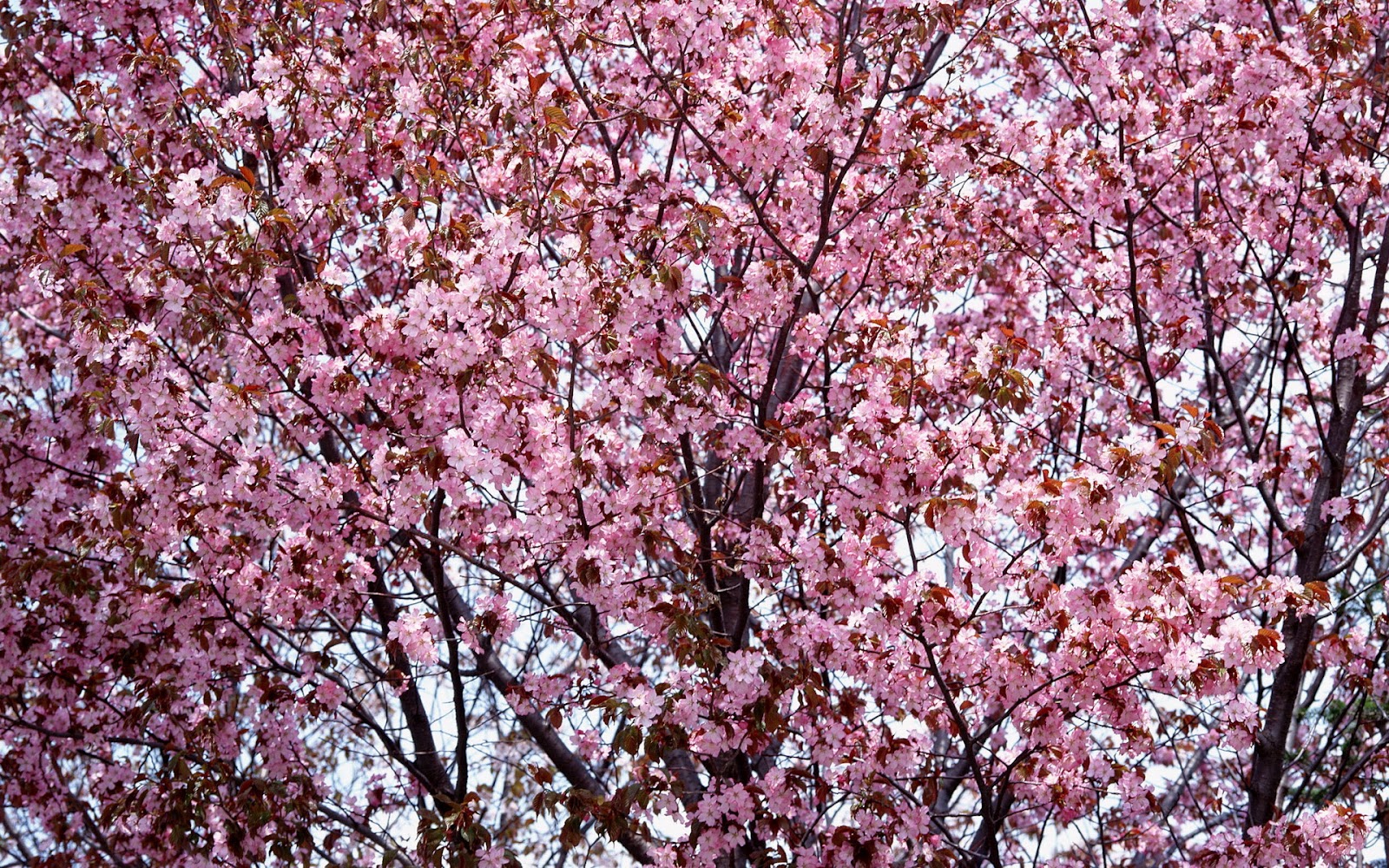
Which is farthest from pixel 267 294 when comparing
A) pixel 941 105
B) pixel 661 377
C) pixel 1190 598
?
pixel 1190 598

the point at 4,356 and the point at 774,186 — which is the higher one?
the point at 4,356

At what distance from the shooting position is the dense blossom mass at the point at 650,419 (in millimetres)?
4715

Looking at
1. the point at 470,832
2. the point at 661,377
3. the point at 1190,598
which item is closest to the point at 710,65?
the point at 661,377

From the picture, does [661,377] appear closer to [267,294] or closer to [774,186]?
[774,186]

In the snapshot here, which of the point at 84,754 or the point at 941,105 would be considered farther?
the point at 84,754

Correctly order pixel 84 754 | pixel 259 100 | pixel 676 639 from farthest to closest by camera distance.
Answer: pixel 84 754 < pixel 259 100 < pixel 676 639

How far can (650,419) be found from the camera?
192 inches

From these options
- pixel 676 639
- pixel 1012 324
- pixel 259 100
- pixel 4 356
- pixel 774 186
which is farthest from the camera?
pixel 4 356

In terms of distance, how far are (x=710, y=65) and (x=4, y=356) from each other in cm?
724

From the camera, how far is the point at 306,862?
5254 mm

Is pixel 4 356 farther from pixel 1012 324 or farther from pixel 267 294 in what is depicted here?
pixel 1012 324

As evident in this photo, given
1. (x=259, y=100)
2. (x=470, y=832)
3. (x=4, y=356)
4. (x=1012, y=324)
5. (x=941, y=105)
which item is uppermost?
(x=4, y=356)

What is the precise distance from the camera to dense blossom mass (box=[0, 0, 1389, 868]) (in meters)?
4.71

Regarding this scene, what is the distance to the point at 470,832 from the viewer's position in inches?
181
